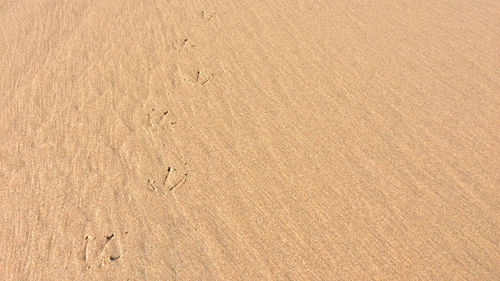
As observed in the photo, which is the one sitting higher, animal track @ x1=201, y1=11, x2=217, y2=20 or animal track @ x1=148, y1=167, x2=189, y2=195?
animal track @ x1=201, y1=11, x2=217, y2=20

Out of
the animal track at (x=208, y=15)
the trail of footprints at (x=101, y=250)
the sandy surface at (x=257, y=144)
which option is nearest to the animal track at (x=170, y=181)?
the sandy surface at (x=257, y=144)

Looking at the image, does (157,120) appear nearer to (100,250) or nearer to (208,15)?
(100,250)

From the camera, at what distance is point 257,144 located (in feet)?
Result: 10.8

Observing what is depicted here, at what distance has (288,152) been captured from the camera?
3234 mm

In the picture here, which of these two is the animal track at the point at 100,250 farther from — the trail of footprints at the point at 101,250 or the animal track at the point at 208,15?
the animal track at the point at 208,15

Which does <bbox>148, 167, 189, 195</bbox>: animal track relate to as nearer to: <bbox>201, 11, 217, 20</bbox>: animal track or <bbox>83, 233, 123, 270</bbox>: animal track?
<bbox>83, 233, 123, 270</bbox>: animal track

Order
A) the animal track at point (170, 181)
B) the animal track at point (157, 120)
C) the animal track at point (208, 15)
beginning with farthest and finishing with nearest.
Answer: the animal track at point (208, 15) < the animal track at point (157, 120) < the animal track at point (170, 181)

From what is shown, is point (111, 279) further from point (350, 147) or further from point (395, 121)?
point (395, 121)

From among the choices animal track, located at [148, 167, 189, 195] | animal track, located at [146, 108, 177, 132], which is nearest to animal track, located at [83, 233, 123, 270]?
animal track, located at [148, 167, 189, 195]

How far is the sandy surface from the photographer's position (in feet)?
8.59

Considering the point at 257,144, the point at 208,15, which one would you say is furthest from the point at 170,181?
the point at 208,15

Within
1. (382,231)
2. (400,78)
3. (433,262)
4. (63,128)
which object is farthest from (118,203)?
(400,78)

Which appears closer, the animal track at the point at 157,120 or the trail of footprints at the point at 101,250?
the trail of footprints at the point at 101,250

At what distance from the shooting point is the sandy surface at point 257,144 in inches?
103
